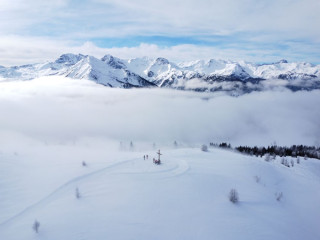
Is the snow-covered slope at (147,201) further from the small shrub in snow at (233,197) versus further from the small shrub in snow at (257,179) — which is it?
the small shrub in snow at (233,197)

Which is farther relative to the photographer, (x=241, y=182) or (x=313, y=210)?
(x=241, y=182)

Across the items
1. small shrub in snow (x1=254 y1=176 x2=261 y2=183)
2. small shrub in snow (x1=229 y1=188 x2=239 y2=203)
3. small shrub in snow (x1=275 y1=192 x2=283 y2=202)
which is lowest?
small shrub in snow (x1=275 y1=192 x2=283 y2=202)

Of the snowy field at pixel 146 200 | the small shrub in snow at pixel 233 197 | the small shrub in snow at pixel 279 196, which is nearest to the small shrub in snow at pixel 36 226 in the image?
the snowy field at pixel 146 200

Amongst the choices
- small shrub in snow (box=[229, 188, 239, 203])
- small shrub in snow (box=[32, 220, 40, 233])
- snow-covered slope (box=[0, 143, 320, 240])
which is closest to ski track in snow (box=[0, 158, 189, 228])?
snow-covered slope (box=[0, 143, 320, 240])

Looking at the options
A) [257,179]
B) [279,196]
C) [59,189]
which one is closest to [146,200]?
[59,189]

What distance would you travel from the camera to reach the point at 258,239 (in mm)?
20234

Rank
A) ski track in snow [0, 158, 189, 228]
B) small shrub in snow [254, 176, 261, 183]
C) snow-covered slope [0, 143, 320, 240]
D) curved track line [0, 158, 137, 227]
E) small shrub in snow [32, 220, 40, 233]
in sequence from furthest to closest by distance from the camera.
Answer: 1. small shrub in snow [254, 176, 261, 183]
2. ski track in snow [0, 158, 189, 228]
3. curved track line [0, 158, 137, 227]
4. snow-covered slope [0, 143, 320, 240]
5. small shrub in snow [32, 220, 40, 233]

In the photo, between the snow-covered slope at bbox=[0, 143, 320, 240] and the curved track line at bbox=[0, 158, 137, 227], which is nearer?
the snow-covered slope at bbox=[0, 143, 320, 240]

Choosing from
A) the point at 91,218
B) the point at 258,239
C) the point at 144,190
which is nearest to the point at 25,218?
the point at 91,218

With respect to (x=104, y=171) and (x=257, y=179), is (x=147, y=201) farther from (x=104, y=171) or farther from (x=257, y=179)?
(x=257, y=179)

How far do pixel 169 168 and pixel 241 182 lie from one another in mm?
9450

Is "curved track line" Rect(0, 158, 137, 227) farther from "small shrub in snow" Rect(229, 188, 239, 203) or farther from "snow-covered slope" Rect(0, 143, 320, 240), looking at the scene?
"small shrub in snow" Rect(229, 188, 239, 203)

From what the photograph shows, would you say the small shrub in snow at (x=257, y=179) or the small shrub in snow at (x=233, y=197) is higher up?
the small shrub in snow at (x=233, y=197)

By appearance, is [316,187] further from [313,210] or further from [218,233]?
[218,233]
